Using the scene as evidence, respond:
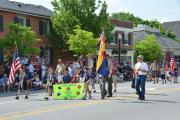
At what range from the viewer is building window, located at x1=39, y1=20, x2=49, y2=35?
137 feet

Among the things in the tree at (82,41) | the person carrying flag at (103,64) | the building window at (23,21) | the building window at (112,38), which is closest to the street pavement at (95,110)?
the person carrying flag at (103,64)

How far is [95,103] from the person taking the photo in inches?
681

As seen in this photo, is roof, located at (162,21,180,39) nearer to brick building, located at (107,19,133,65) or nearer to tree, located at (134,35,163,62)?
brick building, located at (107,19,133,65)

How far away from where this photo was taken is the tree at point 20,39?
3229cm

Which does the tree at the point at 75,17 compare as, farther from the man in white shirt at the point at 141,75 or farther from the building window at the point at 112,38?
the man in white shirt at the point at 141,75

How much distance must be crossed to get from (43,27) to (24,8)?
2.81 m

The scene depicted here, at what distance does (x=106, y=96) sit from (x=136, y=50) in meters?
38.2

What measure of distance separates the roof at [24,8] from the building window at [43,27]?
674 mm

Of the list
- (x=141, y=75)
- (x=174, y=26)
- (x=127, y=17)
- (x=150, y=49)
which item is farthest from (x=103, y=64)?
(x=127, y=17)

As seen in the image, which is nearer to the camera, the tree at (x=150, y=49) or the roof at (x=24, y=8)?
the roof at (x=24, y=8)

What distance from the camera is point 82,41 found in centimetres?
3950

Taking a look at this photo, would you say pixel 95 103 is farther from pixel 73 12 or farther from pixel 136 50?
pixel 136 50

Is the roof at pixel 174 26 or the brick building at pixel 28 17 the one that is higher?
the roof at pixel 174 26

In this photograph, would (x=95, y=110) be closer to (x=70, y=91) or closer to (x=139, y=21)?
(x=70, y=91)
